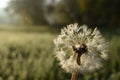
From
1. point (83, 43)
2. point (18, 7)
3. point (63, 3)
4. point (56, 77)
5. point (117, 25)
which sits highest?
point (18, 7)

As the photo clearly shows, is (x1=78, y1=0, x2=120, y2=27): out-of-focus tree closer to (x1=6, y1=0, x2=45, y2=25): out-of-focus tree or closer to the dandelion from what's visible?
(x1=6, y1=0, x2=45, y2=25): out-of-focus tree

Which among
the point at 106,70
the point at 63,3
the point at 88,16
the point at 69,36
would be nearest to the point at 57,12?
the point at 63,3

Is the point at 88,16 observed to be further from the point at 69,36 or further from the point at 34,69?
the point at 69,36

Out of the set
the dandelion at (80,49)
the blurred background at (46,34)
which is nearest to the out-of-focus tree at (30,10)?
the blurred background at (46,34)

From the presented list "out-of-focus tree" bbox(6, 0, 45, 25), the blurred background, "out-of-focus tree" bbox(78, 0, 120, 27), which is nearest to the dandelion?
the blurred background

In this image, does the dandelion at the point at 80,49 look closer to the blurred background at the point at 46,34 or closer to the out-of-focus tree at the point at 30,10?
the blurred background at the point at 46,34

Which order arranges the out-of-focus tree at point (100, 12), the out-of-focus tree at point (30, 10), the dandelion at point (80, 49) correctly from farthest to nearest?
the out-of-focus tree at point (30, 10) → the out-of-focus tree at point (100, 12) → the dandelion at point (80, 49)
